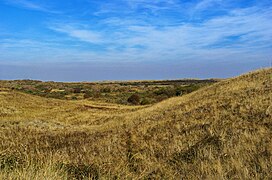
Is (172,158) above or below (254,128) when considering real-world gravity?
below

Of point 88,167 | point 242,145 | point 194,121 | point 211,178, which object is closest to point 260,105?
point 194,121

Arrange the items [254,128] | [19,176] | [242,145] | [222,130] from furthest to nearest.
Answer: [222,130] < [254,128] < [242,145] < [19,176]

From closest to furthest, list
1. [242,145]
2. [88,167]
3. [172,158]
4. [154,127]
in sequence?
1. [88,167]
2. [242,145]
3. [172,158]
4. [154,127]

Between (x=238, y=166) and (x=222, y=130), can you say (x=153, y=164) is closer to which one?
(x=238, y=166)

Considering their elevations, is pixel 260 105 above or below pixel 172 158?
above

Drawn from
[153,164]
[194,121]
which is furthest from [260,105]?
[153,164]

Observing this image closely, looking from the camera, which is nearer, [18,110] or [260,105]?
[260,105]

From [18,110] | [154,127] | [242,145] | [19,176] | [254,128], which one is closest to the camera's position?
[19,176]

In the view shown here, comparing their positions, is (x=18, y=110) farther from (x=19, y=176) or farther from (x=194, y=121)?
(x=19, y=176)

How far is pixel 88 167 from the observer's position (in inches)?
273

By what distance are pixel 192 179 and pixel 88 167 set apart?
2.01m

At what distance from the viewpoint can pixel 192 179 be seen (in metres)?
6.69

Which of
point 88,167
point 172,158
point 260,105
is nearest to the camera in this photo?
point 88,167

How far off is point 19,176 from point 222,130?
6142mm
